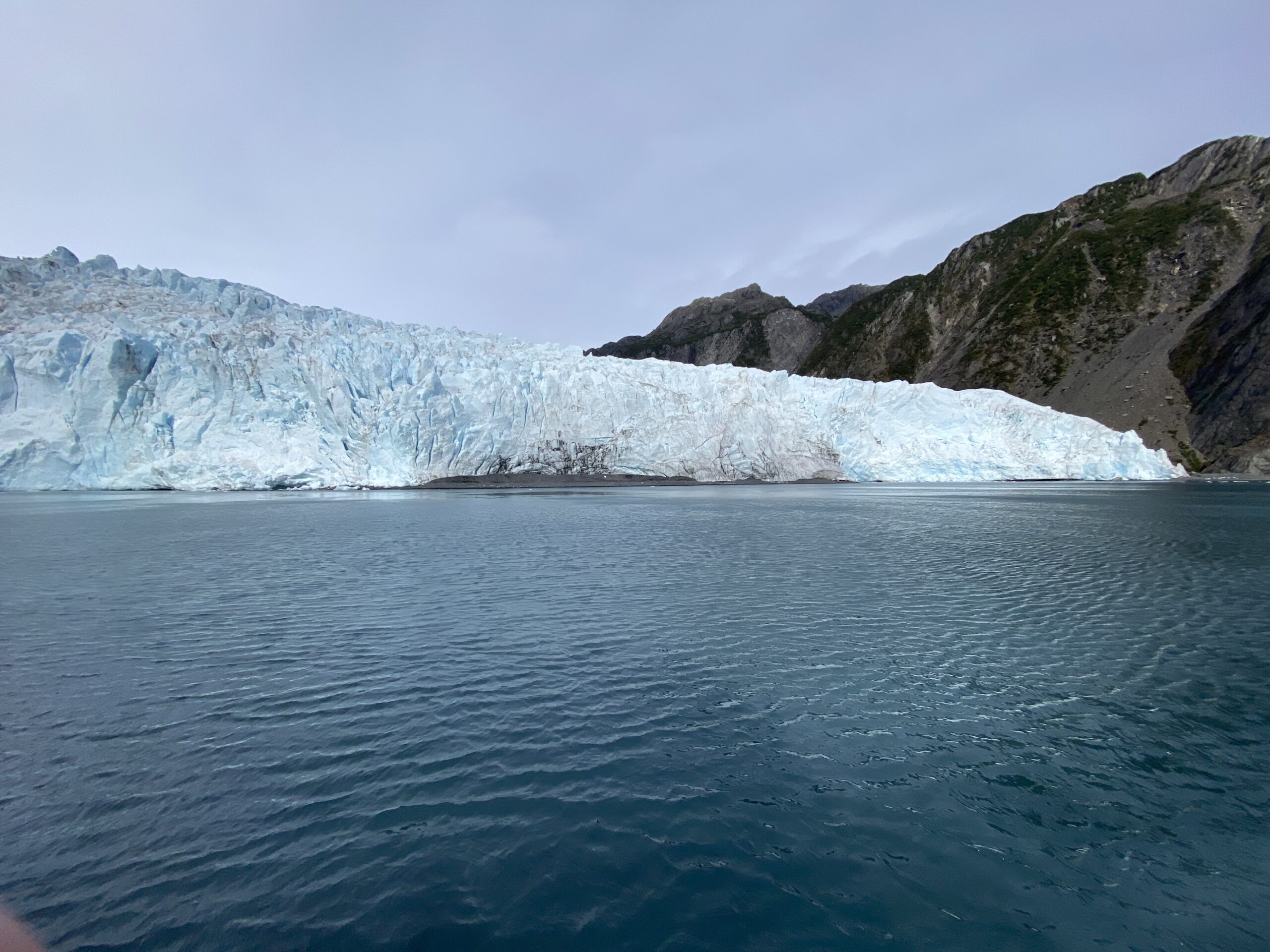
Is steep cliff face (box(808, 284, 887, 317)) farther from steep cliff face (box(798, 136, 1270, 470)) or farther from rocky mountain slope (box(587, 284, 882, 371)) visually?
steep cliff face (box(798, 136, 1270, 470))

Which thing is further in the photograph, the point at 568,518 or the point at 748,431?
the point at 748,431

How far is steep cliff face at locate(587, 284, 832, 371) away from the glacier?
101 metres

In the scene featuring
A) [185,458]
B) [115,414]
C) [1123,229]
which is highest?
[1123,229]

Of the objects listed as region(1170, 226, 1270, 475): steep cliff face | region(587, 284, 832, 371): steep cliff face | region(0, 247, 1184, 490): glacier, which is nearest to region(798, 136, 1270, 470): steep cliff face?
region(1170, 226, 1270, 475): steep cliff face

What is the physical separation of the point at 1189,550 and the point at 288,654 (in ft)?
68.8

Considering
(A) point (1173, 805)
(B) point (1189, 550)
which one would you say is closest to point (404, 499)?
(B) point (1189, 550)

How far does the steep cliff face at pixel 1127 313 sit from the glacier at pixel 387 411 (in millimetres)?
21274

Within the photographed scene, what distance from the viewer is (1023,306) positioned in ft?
353

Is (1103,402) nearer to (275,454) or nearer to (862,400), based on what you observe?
(862,400)

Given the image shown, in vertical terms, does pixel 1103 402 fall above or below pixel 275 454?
above

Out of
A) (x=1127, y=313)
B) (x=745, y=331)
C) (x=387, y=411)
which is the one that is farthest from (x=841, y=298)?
(x=387, y=411)

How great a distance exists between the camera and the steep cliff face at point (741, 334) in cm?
16625

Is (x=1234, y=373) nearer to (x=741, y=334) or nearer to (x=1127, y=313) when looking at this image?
(x=1127, y=313)

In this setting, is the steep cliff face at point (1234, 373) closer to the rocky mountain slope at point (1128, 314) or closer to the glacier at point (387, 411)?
the rocky mountain slope at point (1128, 314)
